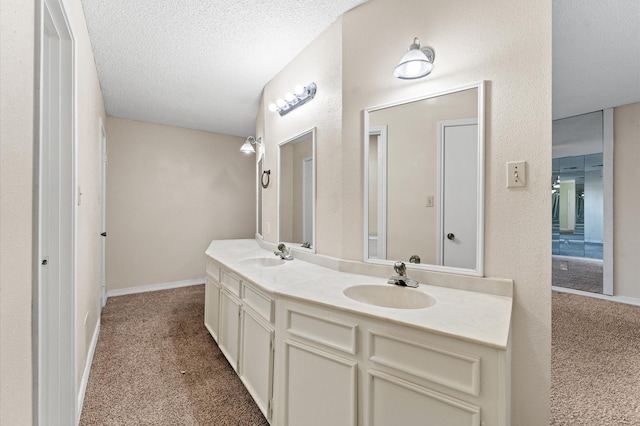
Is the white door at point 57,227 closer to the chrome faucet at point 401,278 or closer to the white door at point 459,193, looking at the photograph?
the chrome faucet at point 401,278

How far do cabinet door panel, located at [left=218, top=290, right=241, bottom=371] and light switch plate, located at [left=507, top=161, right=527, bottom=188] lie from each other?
173 cm

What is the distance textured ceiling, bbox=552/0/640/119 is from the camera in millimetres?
1924

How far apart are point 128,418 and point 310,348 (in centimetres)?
126

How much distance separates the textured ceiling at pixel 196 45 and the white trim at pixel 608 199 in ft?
13.3

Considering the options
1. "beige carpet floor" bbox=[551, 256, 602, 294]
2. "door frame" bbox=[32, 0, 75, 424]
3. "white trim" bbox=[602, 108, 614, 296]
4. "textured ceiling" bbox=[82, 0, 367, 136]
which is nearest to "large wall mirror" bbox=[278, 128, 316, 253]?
"textured ceiling" bbox=[82, 0, 367, 136]

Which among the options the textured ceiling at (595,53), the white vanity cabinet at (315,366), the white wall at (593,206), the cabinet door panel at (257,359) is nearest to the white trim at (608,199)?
the textured ceiling at (595,53)

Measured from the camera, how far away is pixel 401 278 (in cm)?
150

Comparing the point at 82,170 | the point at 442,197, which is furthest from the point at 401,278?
the point at 82,170

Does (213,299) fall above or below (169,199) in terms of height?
below

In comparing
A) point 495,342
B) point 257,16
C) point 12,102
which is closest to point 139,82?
point 257,16

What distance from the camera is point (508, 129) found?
4.29 feet

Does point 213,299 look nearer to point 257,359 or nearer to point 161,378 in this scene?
point 161,378

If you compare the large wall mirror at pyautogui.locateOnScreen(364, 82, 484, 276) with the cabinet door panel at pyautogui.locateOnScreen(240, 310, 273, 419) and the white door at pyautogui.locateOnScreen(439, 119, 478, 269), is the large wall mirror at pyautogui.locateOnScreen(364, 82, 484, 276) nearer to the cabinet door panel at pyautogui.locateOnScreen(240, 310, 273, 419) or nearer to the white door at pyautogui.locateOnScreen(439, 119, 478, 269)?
the white door at pyautogui.locateOnScreen(439, 119, 478, 269)

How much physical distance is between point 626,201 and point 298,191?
4.33m
